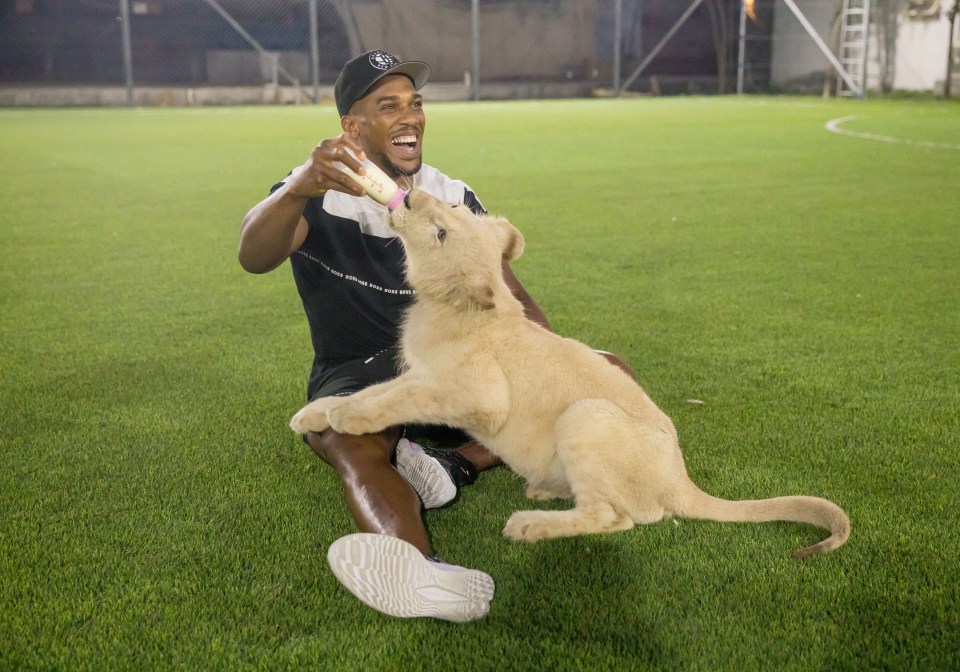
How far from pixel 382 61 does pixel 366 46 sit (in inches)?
1106

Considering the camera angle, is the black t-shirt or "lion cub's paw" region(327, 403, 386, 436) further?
the black t-shirt

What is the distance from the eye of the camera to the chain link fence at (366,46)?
89.0 feet

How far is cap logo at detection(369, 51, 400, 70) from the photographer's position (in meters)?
3.67

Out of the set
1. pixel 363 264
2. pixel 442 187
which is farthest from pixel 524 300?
pixel 363 264

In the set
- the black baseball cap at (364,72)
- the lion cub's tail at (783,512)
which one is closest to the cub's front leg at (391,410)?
the lion cub's tail at (783,512)

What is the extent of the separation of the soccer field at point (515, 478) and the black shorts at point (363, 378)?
29cm

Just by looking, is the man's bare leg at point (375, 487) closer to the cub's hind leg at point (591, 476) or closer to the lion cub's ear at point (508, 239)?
the cub's hind leg at point (591, 476)

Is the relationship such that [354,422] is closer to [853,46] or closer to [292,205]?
[292,205]

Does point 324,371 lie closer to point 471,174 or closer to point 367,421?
point 367,421

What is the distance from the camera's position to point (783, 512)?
287 cm

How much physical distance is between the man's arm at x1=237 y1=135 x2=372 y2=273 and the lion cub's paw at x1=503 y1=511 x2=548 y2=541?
117 centimetres

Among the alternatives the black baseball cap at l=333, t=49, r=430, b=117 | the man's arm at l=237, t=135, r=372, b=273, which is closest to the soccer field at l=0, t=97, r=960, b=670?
the man's arm at l=237, t=135, r=372, b=273

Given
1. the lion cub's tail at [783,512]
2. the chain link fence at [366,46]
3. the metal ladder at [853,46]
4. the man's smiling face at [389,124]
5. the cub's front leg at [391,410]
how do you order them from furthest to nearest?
1. the metal ladder at [853,46]
2. the chain link fence at [366,46]
3. the man's smiling face at [389,124]
4. the cub's front leg at [391,410]
5. the lion cub's tail at [783,512]

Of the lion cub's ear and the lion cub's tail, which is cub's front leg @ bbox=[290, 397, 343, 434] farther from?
the lion cub's tail
